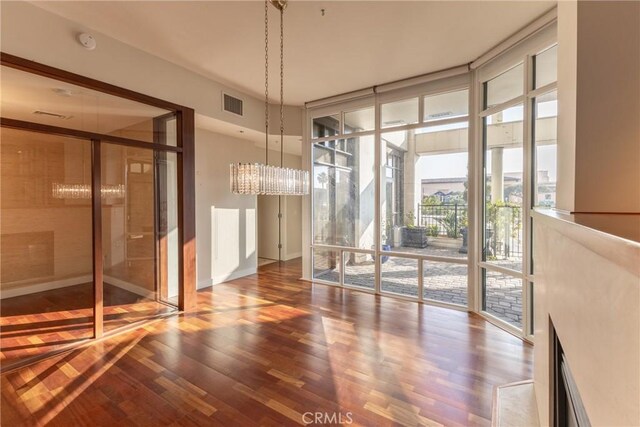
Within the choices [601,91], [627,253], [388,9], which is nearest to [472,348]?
[601,91]

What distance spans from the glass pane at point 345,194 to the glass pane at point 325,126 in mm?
253

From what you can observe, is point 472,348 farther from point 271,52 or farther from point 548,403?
point 271,52

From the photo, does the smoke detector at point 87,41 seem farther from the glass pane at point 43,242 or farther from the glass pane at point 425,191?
the glass pane at point 425,191

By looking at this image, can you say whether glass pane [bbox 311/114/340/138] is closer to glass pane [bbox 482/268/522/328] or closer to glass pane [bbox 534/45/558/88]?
glass pane [bbox 534/45/558/88]

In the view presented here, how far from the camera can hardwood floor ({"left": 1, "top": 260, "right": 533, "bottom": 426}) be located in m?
2.10

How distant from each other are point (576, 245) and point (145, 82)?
4.50 m

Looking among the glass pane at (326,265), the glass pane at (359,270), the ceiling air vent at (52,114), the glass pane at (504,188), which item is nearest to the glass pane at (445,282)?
the glass pane at (504,188)

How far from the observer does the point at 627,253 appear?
46 cm

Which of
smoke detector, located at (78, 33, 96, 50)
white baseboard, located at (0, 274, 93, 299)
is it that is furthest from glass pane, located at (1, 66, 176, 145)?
white baseboard, located at (0, 274, 93, 299)

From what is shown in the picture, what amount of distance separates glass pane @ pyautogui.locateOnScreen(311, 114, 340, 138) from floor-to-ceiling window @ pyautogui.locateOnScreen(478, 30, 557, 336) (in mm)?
2408

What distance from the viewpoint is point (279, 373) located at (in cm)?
259

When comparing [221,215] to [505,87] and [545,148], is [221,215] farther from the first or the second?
[545,148]

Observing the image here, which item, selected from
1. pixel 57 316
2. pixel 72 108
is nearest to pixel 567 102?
pixel 72 108

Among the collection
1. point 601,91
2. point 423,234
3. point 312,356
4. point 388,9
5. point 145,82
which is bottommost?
point 312,356
